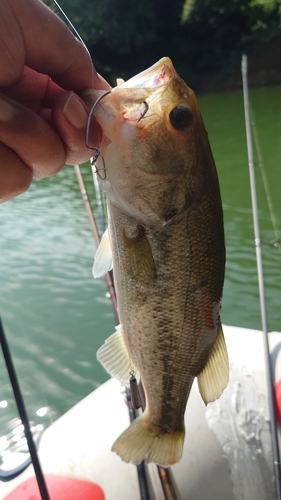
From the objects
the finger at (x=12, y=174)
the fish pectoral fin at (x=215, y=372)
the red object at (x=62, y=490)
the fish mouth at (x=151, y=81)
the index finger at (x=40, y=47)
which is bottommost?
the red object at (x=62, y=490)

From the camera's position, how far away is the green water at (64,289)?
423cm

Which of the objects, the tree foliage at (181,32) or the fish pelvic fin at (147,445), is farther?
the tree foliage at (181,32)

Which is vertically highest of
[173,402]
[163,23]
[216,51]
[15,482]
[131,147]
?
[163,23]

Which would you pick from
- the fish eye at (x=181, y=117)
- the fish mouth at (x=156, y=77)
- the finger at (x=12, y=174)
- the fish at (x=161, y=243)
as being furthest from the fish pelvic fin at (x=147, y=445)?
the fish mouth at (x=156, y=77)

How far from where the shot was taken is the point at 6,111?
42.7 inches

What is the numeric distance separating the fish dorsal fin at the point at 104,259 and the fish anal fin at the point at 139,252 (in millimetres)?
189

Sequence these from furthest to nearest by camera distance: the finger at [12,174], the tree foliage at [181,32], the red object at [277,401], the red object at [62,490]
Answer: the tree foliage at [181,32] < the red object at [277,401] < the red object at [62,490] < the finger at [12,174]

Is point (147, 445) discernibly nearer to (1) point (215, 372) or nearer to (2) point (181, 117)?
(1) point (215, 372)

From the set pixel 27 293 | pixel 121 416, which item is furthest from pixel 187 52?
pixel 121 416

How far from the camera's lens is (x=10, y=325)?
5055 millimetres

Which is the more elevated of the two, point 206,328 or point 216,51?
point 216,51

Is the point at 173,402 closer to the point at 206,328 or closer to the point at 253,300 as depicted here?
the point at 206,328

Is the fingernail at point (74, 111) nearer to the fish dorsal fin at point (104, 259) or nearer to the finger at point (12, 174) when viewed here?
the finger at point (12, 174)

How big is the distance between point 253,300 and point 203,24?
2872cm
